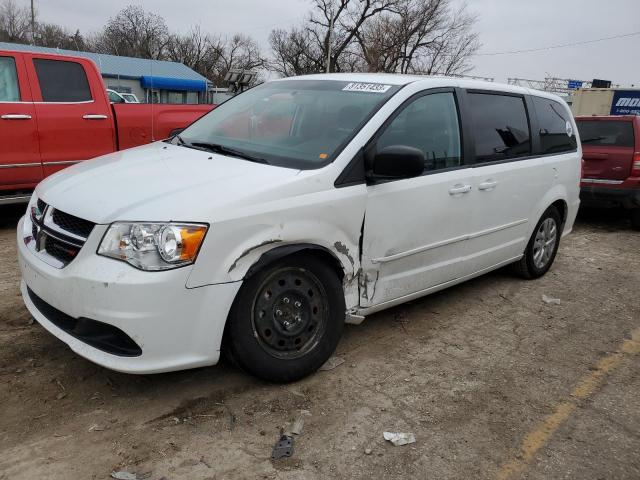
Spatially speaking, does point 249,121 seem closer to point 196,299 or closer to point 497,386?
point 196,299

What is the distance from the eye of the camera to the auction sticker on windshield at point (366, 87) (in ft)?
12.1

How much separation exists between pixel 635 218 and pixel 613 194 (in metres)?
0.56

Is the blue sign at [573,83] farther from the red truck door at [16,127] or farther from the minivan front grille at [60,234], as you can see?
the minivan front grille at [60,234]

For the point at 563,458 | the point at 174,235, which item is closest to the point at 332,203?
the point at 174,235

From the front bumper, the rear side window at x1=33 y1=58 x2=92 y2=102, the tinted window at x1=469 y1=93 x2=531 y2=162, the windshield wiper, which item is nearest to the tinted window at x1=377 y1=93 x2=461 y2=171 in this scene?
the tinted window at x1=469 y1=93 x2=531 y2=162

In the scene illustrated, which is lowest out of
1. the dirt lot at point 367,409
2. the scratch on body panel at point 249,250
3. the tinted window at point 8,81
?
the dirt lot at point 367,409

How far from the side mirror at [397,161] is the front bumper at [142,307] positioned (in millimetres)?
1135

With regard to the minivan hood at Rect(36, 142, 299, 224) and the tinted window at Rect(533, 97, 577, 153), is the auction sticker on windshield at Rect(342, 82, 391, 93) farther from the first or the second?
the tinted window at Rect(533, 97, 577, 153)

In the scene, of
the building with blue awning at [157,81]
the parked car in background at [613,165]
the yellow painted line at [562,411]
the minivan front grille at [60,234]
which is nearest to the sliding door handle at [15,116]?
the minivan front grille at [60,234]

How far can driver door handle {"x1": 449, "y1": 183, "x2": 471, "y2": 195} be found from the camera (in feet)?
12.8

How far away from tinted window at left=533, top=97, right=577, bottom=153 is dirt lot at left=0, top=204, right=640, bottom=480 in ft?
5.82

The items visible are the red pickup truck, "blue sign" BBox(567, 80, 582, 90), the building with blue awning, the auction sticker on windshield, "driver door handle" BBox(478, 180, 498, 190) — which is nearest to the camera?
the auction sticker on windshield

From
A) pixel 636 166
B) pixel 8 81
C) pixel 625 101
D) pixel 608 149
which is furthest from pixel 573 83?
pixel 8 81

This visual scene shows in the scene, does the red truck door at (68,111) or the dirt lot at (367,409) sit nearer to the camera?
the dirt lot at (367,409)
